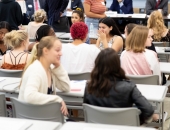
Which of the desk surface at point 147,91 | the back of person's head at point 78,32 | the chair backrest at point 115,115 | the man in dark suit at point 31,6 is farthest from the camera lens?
the man in dark suit at point 31,6

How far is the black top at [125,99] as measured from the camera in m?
2.39

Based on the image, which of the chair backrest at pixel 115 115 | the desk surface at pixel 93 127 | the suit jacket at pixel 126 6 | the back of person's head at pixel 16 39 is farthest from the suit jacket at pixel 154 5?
the desk surface at pixel 93 127

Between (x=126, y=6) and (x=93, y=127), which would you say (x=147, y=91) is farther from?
(x=126, y=6)

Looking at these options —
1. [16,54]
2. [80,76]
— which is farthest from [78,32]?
[16,54]

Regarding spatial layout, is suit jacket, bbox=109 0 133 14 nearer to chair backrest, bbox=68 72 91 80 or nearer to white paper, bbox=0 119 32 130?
chair backrest, bbox=68 72 91 80

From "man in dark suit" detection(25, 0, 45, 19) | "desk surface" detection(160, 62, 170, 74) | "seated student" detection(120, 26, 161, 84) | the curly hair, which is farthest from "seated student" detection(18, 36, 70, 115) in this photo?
"man in dark suit" detection(25, 0, 45, 19)

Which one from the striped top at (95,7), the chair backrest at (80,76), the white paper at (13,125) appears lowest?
the chair backrest at (80,76)

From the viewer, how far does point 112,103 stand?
2.43 meters

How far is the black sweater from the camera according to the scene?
6344mm

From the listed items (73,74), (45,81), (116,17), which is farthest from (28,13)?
(45,81)

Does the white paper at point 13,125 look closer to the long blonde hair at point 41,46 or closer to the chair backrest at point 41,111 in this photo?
the chair backrest at point 41,111

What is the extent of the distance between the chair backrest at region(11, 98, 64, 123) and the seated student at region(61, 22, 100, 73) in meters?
1.29

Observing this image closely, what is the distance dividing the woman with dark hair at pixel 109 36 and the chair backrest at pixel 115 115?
7.18ft

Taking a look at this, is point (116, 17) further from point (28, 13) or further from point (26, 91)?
point (26, 91)
